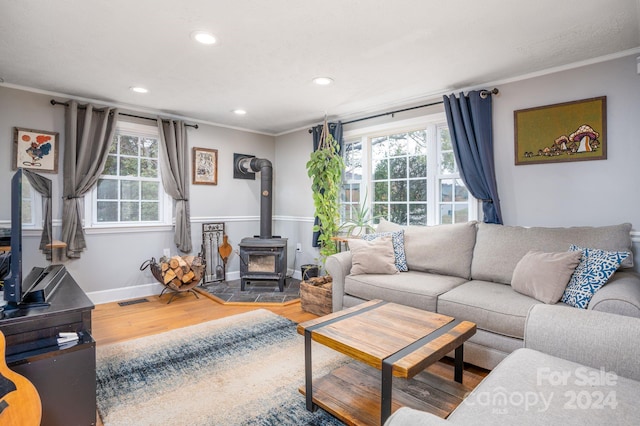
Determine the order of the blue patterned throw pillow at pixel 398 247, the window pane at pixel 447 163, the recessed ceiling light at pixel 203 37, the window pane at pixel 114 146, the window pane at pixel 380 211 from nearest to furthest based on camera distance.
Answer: the recessed ceiling light at pixel 203 37 < the blue patterned throw pillow at pixel 398 247 < the window pane at pixel 447 163 < the window pane at pixel 114 146 < the window pane at pixel 380 211

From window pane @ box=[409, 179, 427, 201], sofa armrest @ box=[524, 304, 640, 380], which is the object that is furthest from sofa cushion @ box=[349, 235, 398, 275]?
sofa armrest @ box=[524, 304, 640, 380]

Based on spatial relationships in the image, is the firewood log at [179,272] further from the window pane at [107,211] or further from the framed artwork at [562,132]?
the framed artwork at [562,132]

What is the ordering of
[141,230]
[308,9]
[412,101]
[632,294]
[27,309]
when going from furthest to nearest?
[141,230] → [412,101] → [308,9] → [632,294] → [27,309]

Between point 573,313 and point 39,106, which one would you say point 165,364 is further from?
point 39,106

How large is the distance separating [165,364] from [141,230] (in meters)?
2.22

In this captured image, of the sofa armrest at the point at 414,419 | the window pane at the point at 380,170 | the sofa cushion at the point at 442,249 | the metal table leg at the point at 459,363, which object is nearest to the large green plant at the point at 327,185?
the window pane at the point at 380,170

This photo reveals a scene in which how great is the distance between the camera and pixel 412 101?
3646mm

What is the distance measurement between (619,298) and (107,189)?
15.2ft

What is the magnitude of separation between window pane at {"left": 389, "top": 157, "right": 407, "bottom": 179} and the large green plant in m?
0.60

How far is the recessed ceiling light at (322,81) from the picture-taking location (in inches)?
121

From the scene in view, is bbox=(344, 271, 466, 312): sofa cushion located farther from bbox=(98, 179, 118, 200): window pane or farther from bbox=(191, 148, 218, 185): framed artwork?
bbox=(98, 179, 118, 200): window pane

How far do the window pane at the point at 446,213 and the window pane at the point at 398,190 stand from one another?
0.46m

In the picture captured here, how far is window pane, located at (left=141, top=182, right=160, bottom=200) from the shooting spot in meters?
4.19

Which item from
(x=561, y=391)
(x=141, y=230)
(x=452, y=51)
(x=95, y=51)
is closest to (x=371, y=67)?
(x=452, y=51)
